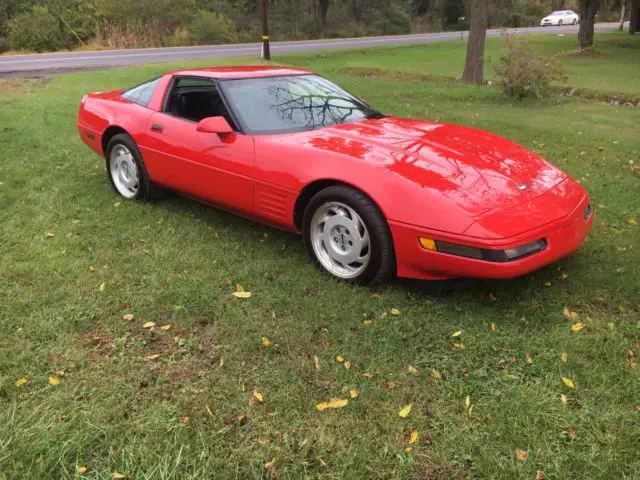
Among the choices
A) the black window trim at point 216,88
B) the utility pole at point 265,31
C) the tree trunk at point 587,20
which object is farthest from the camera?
the tree trunk at point 587,20

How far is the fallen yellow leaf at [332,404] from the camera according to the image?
248 centimetres

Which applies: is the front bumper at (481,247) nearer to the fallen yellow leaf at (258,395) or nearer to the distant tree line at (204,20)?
the fallen yellow leaf at (258,395)

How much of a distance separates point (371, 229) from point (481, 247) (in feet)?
2.21

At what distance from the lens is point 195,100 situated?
4484 mm

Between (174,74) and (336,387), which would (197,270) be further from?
(174,74)

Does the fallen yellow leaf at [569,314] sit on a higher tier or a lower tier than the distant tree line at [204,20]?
lower

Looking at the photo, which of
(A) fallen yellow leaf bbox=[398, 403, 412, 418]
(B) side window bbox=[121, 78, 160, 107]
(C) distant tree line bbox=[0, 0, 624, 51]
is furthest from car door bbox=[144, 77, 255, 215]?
(C) distant tree line bbox=[0, 0, 624, 51]

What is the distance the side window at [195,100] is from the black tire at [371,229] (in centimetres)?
114

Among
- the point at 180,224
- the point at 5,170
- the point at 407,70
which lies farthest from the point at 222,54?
the point at 180,224

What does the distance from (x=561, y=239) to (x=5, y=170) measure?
232 inches

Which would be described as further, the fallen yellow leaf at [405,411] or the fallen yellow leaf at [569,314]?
the fallen yellow leaf at [569,314]

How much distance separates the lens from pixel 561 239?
3189mm

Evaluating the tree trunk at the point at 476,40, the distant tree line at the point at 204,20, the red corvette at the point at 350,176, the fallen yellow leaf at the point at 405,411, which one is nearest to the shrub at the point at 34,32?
the distant tree line at the point at 204,20

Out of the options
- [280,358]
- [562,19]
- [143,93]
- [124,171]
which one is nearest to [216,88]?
[143,93]
